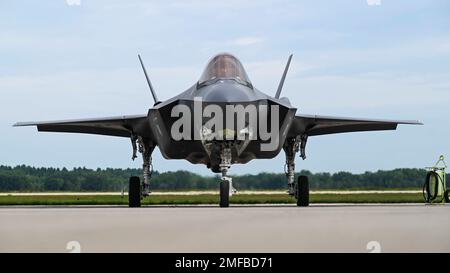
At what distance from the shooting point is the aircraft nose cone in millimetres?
14617

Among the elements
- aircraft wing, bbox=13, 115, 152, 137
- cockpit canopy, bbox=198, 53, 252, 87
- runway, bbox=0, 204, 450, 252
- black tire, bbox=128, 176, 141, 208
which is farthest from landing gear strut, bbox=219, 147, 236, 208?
runway, bbox=0, 204, 450, 252

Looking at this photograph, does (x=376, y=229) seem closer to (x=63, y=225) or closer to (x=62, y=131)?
(x=63, y=225)

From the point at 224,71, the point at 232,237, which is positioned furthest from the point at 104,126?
the point at 232,237

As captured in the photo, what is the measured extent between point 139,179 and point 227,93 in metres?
5.17

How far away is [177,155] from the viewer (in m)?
17.2

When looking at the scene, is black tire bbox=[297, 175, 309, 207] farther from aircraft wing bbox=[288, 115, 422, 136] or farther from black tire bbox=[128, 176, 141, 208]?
black tire bbox=[128, 176, 141, 208]

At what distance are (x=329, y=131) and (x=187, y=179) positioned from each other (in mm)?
5438

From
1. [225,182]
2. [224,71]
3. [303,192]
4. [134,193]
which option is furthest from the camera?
[134,193]

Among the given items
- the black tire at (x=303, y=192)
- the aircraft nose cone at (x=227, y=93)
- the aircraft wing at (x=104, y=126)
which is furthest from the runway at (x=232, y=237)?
the aircraft wing at (x=104, y=126)

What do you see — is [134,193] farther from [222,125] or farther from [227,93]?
[227,93]

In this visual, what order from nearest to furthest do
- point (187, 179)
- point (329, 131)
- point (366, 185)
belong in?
1. point (329, 131)
2. point (187, 179)
3. point (366, 185)

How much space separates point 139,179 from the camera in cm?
1911
